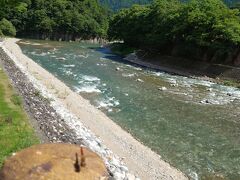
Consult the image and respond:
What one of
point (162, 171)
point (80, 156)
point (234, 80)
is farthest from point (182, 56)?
point (80, 156)

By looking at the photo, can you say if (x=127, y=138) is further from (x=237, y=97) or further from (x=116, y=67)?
(x=116, y=67)

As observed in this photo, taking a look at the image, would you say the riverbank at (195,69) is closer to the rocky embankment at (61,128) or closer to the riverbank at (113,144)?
the riverbank at (113,144)

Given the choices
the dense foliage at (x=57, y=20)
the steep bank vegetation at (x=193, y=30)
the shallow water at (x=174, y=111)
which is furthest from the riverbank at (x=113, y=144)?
the dense foliage at (x=57, y=20)

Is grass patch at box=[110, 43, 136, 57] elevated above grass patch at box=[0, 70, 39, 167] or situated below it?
below

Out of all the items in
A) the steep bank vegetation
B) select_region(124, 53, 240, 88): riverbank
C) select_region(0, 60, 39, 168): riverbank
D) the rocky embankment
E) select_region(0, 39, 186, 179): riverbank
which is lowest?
select_region(124, 53, 240, 88): riverbank

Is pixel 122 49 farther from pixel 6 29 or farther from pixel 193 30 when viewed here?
pixel 6 29

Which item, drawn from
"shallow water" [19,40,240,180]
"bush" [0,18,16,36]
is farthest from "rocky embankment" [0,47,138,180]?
"bush" [0,18,16,36]

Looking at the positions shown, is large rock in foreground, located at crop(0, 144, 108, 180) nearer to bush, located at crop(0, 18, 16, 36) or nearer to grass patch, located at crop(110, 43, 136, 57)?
grass patch, located at crop(110, 43, 136, 57)

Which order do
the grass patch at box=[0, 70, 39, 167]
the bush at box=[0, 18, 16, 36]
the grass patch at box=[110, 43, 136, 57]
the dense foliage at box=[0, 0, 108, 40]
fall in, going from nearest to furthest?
the grass patch at box=[0, 70, 39, 167]
the grass patch at box=[110, 43, 136, 57]
the bush at box=[0, 18, 16, 36]
the dense foliage at box=[0, 0, 108, 40]
